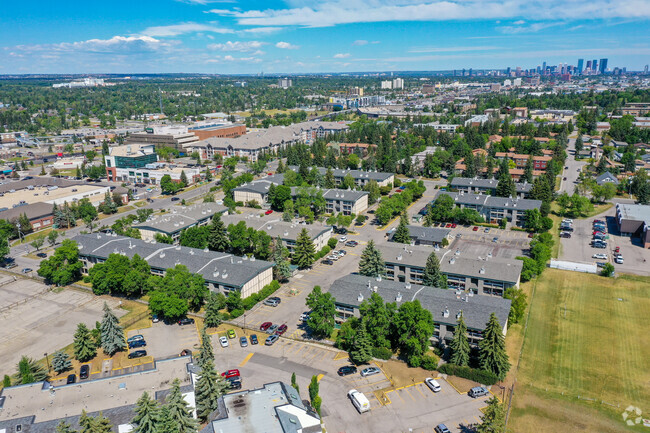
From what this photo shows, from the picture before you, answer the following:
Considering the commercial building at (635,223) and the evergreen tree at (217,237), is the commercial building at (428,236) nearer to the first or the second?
the evergreen tree at (217,237)

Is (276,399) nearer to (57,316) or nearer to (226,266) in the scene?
(226,266)

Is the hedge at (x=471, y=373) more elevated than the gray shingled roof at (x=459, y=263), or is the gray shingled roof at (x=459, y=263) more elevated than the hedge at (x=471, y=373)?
the gray shingled roof at (x=459, y=263)

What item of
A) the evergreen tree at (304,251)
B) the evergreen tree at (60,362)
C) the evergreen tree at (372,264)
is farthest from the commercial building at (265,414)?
the evergreen tree at (304,251)

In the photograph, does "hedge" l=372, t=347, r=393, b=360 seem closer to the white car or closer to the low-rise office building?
the white car

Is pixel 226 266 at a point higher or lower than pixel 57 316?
higher

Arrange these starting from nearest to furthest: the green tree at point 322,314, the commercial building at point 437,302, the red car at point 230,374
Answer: the red car at point 230,374, the commercial building at point 437,302, the green tree at point 322,314

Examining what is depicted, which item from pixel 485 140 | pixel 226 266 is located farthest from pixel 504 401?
pixel 485 140
